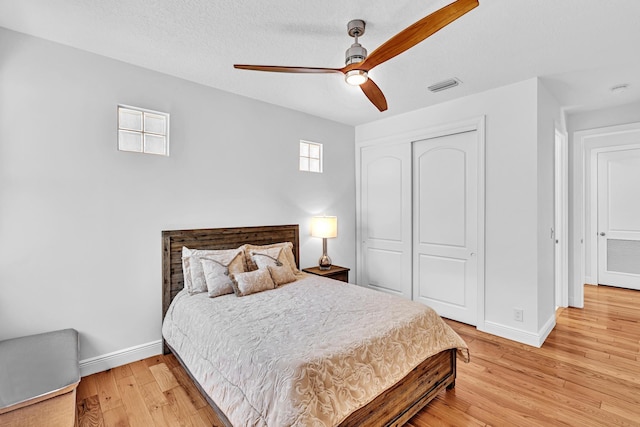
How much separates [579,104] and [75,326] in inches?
226

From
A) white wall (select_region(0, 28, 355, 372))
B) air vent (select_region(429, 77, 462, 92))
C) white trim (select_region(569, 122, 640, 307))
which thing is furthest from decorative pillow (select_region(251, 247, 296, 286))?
white trim (select_region(569, 122, 640, 307))

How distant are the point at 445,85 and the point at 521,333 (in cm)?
262

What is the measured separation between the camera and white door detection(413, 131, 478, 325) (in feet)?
11.4

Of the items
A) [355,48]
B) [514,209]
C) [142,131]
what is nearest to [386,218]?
[514,209]

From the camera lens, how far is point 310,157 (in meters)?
4.22

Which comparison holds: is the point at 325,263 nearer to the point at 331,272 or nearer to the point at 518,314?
Answer: the point at 331,272

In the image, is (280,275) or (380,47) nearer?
(380,47)

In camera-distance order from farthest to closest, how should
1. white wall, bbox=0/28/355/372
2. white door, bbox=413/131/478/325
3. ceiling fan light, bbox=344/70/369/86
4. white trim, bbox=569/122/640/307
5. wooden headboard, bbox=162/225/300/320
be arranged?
white trim, bbox=569/122/640/307, white door, bbox=413/131/478/325, wooden headboard, bbox=162/225/300/320, white wall, bbox=0/28/355/372, ceiling fan light, bbox=344/70/369/86

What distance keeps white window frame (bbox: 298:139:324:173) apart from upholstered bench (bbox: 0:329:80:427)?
2.95 metres

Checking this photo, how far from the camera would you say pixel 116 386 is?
233cm

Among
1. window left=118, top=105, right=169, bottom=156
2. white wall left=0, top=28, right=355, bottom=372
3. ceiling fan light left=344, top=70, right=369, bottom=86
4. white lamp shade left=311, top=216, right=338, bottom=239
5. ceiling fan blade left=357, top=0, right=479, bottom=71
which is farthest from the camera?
white lamp shade left=311, top=216, right=338, bottom=239

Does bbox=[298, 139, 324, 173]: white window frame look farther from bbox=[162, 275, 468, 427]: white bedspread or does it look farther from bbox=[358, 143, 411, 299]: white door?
bbox=[162, 275, 468, 427]: white bedspread

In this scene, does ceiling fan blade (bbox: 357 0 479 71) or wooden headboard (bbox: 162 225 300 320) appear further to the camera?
wooden headboard (bbox: 162 225 300 320)

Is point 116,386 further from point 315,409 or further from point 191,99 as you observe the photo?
point 191,99
